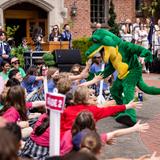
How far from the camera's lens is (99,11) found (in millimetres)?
25359

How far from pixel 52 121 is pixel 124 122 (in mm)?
4455

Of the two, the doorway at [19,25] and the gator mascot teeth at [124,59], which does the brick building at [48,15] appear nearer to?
the doorway at [19,25]

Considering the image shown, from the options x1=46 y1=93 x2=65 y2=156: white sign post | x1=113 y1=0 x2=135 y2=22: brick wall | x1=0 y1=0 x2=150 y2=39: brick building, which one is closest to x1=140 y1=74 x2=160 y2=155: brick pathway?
x1=46 y1=93 x2=65 y2=156: white sign post

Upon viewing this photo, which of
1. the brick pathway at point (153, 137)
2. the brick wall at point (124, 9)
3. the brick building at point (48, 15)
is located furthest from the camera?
the brick wall at point (124, 9)

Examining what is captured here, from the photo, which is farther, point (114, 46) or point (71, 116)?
point (114, 46)

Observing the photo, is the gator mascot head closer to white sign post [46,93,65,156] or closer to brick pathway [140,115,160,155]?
brick pathway [140,115,160,155]

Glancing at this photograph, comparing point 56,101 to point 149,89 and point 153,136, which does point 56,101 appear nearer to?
point 153,136

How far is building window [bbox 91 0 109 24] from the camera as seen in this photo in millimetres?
25172

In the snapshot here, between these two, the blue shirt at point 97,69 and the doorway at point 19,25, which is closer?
the blue shirt at point 97,69

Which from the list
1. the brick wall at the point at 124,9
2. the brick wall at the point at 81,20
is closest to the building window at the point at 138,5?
the brick wall at the point at 124,9

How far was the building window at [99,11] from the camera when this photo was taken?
82.6 feet

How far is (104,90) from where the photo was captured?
11742mm

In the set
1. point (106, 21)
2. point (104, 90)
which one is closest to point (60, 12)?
point (106, 21)

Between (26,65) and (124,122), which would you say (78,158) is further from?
(26,65)
